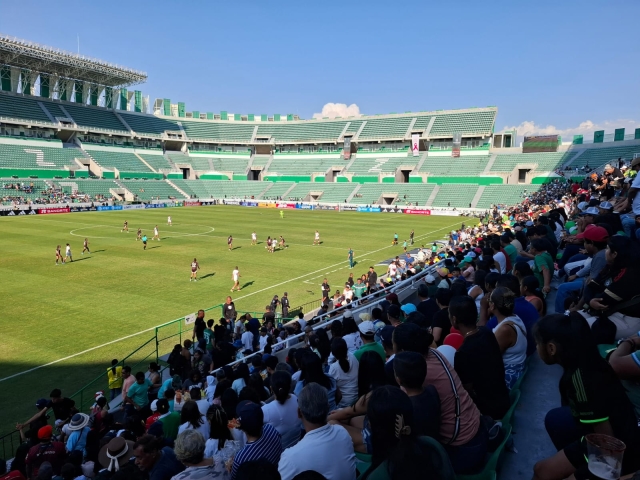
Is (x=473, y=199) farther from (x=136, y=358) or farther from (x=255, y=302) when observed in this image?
(x=136, y=358)

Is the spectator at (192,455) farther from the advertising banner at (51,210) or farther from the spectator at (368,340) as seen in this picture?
the advertising banner at (51,210)

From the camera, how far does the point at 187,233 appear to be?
136 ft

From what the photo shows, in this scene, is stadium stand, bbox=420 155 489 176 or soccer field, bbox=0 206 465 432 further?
stadium stand, bbox=420 155 489 176

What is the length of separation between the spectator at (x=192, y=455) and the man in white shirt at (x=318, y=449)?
95 cm

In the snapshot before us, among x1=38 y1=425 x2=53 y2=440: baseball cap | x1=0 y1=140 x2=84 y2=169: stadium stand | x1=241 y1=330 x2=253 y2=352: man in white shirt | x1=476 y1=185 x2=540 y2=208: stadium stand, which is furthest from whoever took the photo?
x1=0 y1=140 x2=84 y2=169: stadium stand

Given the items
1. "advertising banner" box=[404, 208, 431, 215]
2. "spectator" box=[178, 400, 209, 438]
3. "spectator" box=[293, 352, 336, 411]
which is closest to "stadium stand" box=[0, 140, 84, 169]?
"advertising banner" box=[404, 208, 431, 215]

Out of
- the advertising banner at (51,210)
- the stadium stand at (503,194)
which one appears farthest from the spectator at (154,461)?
the stadium stand at (503,194)

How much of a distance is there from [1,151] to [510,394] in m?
80.3

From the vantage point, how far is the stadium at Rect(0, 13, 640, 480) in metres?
13.5

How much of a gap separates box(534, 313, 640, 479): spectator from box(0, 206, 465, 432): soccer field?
40.0 feet

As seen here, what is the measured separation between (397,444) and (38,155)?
8211cm

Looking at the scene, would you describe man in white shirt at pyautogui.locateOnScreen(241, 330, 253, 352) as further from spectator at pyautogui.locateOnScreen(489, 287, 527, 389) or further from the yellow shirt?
spectator at pyautogui.locateOnScreen(489, 287, 527, 389)

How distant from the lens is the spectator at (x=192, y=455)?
150 inches

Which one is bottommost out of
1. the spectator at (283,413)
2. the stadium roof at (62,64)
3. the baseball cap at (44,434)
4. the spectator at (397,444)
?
the baseball cap at (44,434)
